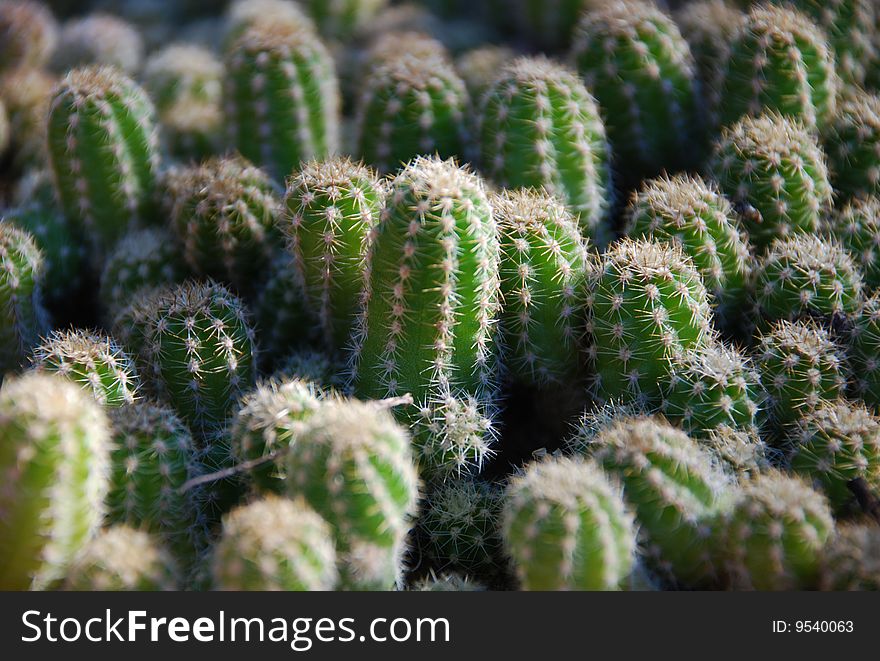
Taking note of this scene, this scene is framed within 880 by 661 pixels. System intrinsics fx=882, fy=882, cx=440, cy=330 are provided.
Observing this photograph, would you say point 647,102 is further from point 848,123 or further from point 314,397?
point 314,397

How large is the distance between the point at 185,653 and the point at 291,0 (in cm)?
352

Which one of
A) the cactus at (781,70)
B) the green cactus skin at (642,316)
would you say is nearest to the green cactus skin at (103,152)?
the green cactus skin at (642,316)

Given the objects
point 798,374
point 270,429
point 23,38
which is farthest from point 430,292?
point 23,38

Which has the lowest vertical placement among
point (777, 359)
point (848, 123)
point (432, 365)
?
point (432, 365)

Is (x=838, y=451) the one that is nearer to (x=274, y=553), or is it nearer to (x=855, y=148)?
(x=855, y=148)

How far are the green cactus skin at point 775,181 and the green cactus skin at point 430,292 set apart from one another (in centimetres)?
88

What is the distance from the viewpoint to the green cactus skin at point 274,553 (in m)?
1.62

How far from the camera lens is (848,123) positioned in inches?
112

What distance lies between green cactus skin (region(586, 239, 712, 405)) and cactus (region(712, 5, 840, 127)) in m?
0.86

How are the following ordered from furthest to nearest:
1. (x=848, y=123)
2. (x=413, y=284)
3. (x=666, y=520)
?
(x=848, y=123) → (x=413, y=284) → (x=666, y=520)

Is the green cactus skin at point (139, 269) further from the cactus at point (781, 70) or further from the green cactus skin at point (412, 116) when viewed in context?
the cactus at point (781, 70)

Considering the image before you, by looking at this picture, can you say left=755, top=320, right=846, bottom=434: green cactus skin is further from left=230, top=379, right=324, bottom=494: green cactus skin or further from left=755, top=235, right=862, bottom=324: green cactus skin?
left=230, top=379, right=324, bottom=494: green cactus skin

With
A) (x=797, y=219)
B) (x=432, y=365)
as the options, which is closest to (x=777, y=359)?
(x=797, y=219)

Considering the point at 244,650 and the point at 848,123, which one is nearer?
the point at 244,650
